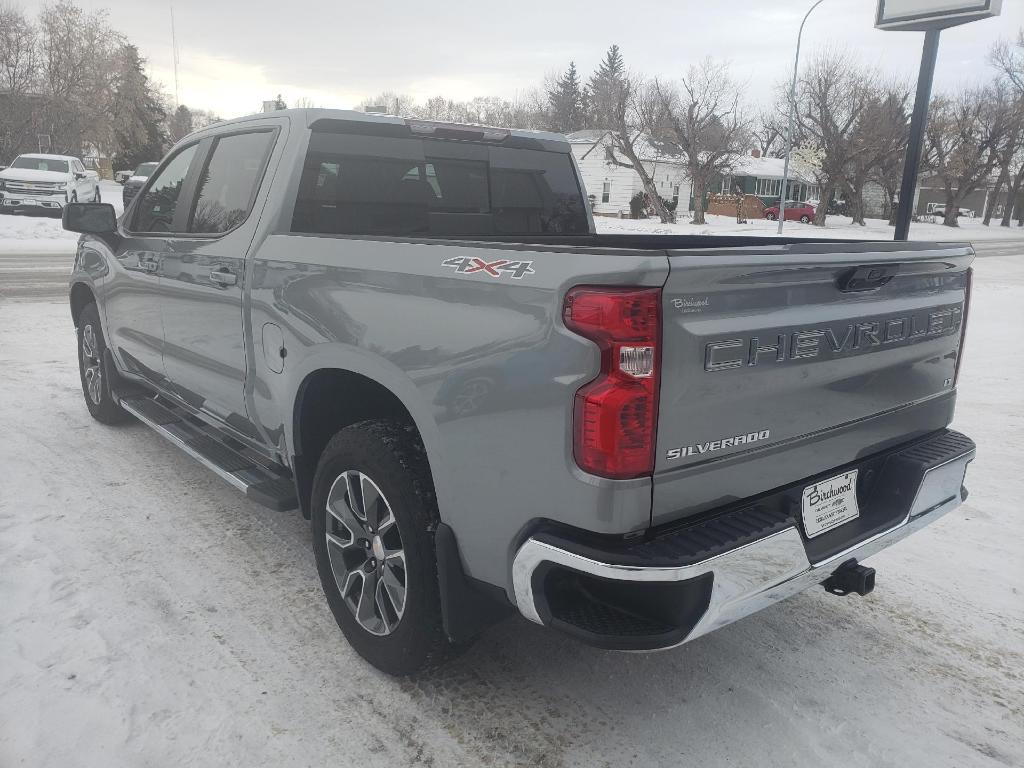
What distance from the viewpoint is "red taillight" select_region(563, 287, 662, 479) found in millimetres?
1935

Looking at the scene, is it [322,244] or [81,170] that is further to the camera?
[81,170]

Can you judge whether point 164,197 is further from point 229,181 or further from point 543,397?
point 543,397

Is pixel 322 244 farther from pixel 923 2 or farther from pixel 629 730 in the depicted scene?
pixel 923 2

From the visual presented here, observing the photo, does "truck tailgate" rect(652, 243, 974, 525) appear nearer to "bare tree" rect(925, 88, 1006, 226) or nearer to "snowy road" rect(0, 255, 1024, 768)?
"snowy road" rect(0, 255, 1024, 768)

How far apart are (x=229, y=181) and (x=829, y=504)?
3.06 m

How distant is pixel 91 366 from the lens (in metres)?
5.63

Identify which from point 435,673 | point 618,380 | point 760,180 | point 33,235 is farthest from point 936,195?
point 618,380

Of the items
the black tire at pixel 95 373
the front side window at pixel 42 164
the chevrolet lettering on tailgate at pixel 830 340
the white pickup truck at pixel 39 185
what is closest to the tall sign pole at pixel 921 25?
the chevrolet lettering on tailgate at pixel 830 340

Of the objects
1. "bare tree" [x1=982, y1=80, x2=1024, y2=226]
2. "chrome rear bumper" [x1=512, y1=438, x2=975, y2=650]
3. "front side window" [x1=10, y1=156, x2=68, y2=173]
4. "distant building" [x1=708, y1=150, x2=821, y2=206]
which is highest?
"bare tree" [x1=982, y1=80, x2=1024, y2=226]

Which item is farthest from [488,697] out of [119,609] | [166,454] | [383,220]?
[166,454]

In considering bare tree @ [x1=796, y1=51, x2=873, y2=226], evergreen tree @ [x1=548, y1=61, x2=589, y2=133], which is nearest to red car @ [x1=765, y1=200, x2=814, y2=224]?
bare tree @ [x1=796, y1=51, x2=873, y2=226]

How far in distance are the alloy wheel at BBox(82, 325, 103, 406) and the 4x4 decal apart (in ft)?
13.4

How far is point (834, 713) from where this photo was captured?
2.63m

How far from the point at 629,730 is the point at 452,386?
4.22 feet
